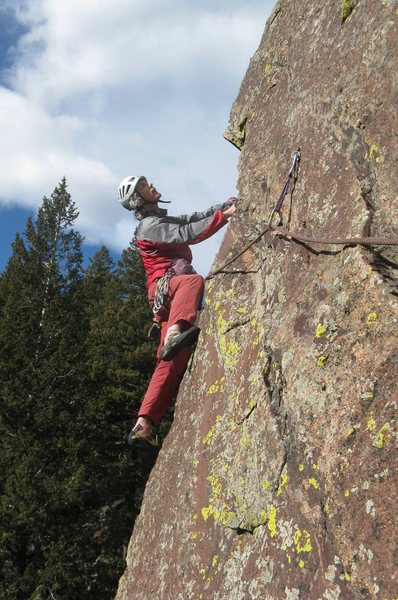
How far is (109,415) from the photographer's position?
2531 cm

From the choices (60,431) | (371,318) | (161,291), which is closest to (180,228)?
(161,291)

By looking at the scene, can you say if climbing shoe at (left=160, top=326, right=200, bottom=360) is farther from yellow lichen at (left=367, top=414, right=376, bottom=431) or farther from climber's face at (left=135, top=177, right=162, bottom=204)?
yellow lichen at (left=367, top=414, right=376, bottom=431)

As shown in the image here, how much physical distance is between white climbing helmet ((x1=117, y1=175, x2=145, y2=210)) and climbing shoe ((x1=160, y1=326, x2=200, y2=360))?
75.3 inches

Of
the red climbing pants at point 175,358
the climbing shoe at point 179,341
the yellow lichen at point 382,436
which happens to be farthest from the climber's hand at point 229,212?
the yellow lichen at point 382,436

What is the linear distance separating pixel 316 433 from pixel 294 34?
3.75 m

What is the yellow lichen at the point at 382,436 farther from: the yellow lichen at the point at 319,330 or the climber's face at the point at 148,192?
the climber's face at the point at 148,192

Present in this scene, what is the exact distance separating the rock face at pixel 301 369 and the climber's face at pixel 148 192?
1.46 metres

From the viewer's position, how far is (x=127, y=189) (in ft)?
23.2

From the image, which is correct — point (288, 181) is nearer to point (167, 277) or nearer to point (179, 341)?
point (179, 341)

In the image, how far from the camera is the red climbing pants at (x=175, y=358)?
617 cm

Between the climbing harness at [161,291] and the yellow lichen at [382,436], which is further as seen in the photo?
the climbing harness at [161,291]

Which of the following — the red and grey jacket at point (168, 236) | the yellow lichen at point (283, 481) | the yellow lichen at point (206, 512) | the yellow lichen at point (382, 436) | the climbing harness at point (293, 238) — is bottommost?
the yellow lichen at point (206, 512)

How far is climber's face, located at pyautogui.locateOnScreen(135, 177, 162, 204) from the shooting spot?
7.03 m

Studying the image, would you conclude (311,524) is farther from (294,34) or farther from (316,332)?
(294,34)
